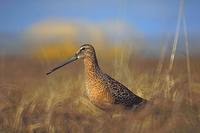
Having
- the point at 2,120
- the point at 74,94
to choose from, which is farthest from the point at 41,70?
the point at 2,120

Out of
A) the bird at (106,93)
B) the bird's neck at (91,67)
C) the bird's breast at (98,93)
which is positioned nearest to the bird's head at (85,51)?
the bird's neck at (91,67)

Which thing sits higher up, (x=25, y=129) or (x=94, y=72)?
(x=94, y=72)

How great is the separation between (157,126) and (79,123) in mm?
791

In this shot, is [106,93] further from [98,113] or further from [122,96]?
[98,113]

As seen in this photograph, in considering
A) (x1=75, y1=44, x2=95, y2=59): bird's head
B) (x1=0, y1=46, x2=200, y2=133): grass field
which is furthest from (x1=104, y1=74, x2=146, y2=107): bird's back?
(x1=75, y1=44, x2=95, y2=59): bird's head

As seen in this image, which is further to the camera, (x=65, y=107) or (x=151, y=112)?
(x=65, y=107)

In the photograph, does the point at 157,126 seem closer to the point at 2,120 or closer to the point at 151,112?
the point at 151,112

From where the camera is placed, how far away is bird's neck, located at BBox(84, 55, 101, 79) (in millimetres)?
8250

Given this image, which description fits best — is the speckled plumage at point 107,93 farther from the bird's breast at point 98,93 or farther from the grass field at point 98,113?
the grass field at point 98,113

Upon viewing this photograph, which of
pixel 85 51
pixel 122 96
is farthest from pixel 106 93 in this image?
pixel 85 51

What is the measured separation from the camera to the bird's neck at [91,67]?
8250 mm

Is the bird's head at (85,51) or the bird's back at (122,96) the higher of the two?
the bird's head at (85,51)

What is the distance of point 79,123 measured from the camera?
280 inches

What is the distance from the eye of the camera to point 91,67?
8.38 m
